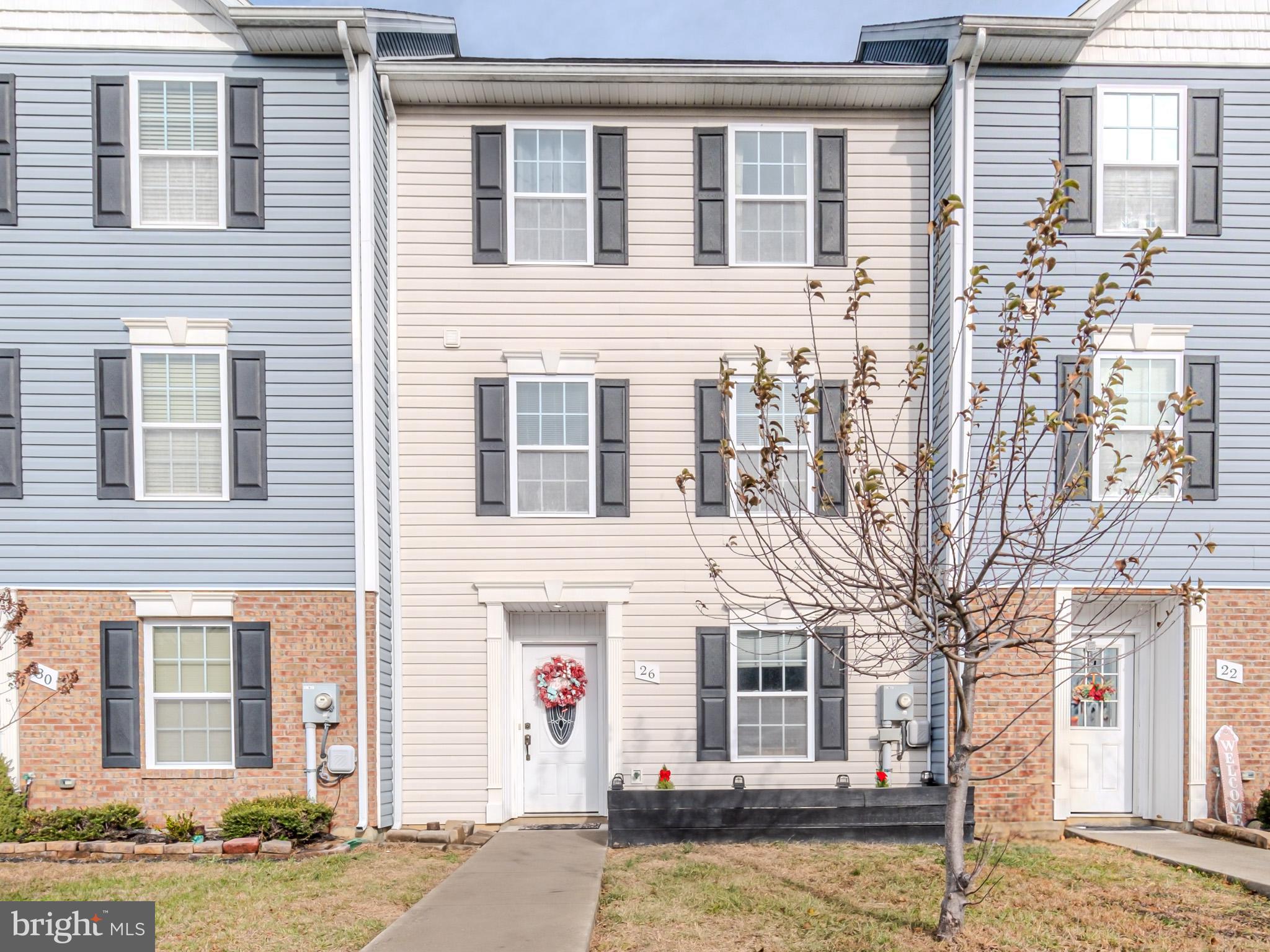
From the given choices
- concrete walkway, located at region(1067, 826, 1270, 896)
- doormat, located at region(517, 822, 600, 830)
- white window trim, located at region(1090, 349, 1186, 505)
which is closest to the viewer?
concrete walkway, located at region(1067, 826, 1270, 896)

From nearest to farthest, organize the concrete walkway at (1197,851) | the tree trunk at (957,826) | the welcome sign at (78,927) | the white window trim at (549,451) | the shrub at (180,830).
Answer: the tree trunk at (957,826) → the welcome sign at (78,927) → the concrete walkway at (1197,851) → the shrub at (180,830) → the white window trim at (549,451)

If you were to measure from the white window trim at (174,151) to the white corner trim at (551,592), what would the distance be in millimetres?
4414

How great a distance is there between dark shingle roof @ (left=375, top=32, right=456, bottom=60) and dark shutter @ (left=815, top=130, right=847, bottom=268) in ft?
13.9

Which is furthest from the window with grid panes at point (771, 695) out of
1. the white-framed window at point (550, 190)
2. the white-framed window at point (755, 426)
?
the white-framed window at point (550, 190)

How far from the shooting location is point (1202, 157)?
30.7 feet

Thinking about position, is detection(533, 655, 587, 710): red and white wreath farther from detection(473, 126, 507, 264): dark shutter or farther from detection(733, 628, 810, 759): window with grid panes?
detection(473, 126, 507, 264): dark shutter

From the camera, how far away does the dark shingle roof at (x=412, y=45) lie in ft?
31.8

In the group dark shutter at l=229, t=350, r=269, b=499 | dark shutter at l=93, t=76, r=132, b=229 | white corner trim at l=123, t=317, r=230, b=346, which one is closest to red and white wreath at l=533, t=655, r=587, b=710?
dark shutter at l=229, t=350, r=269, b=499

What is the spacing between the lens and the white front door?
9.74 metres

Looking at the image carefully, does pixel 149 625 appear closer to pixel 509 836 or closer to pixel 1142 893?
pixel 509 836

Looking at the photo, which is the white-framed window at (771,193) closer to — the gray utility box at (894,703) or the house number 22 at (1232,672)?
the gray utility box at (894,703)

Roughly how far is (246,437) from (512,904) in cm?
503

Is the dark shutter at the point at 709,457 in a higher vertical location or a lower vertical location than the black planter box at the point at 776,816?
higher

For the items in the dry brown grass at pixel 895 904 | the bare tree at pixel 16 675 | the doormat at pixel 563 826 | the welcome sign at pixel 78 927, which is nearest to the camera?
the welcome sign at pixel 78 927
